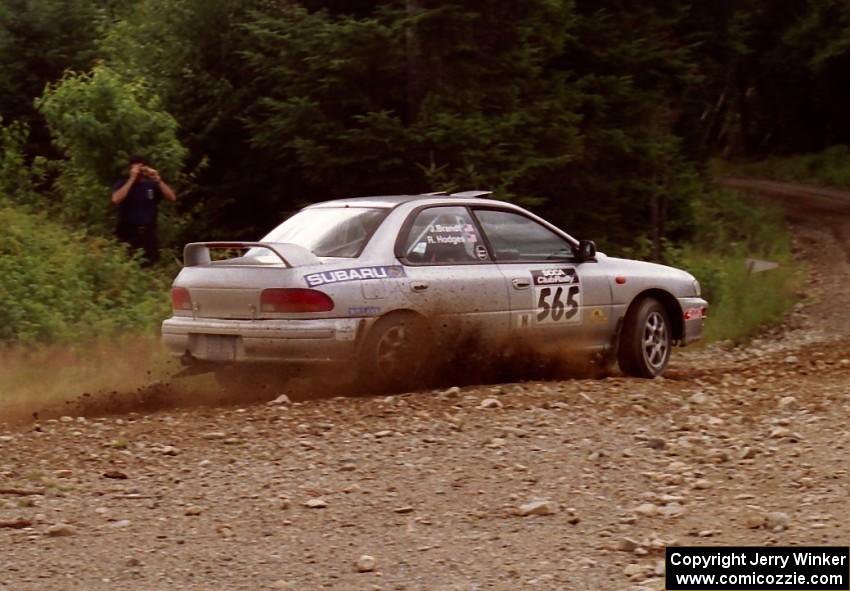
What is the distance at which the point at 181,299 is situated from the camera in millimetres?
10891

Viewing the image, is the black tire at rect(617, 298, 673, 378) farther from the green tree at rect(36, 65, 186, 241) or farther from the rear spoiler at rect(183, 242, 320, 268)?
the green tree at rect(36, 65, 186, 241)

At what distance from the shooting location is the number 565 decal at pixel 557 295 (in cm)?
1145

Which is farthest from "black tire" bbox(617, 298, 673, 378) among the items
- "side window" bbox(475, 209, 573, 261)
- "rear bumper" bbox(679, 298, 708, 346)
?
"side window" bbox(475, 209, 573, 261)

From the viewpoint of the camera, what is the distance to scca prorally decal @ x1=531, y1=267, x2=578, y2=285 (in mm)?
11469

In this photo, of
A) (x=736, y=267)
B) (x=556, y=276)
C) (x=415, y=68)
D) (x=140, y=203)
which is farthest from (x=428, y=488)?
(x=736, y=267)

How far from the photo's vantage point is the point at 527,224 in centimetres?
1181

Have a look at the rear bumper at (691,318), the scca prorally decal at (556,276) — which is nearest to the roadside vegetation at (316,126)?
the scca prorally decal at (556,276)

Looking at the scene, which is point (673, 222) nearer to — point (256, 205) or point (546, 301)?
point (256, 205)

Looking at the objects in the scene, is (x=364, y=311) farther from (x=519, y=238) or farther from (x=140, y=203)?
(x=140, y=203)

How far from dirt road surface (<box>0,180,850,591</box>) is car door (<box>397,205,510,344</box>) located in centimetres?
52

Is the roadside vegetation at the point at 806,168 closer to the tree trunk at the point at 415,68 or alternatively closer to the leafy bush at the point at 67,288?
the tree trunk at the point at 415,68

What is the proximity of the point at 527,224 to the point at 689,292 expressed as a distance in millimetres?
1661

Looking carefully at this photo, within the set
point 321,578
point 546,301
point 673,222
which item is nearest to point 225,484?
point 321,578

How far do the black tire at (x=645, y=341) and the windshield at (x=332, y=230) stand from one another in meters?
2.35
